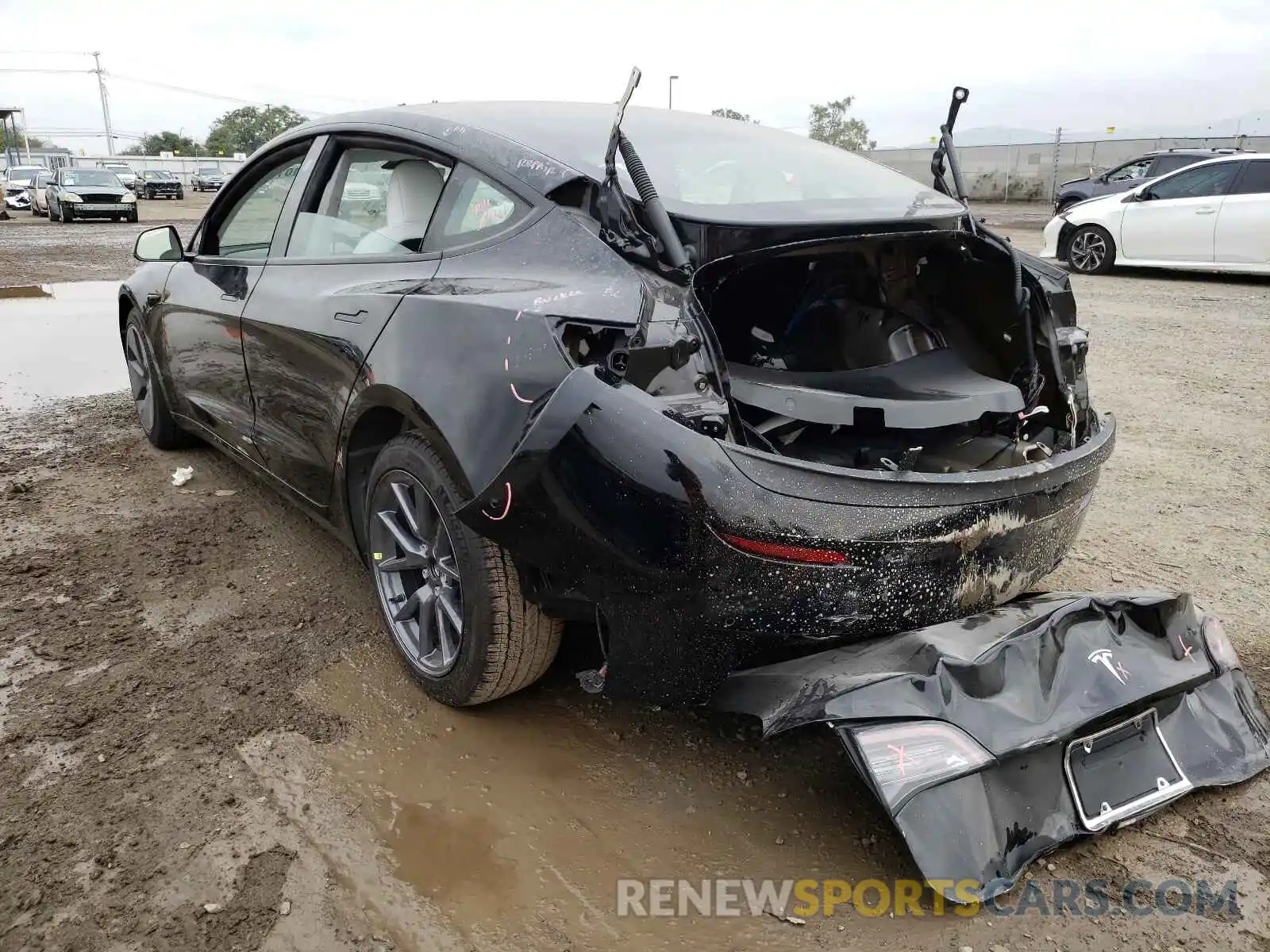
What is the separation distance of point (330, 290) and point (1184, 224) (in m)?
11.5

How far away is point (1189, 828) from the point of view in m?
2.18

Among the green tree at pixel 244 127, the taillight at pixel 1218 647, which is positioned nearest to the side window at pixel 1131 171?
the taillight at pixel 1218 647

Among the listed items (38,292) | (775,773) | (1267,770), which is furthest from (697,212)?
(38,292)

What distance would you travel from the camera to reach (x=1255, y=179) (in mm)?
10727

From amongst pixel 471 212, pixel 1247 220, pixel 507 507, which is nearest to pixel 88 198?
pixel 1247 220

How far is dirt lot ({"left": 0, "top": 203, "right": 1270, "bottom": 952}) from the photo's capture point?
1.92 m

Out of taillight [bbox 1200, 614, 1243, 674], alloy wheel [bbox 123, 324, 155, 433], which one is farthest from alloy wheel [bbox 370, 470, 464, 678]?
alloy wheel [bbox 123, 324, 155, 433]

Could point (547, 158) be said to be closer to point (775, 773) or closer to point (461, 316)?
point (461, 316)

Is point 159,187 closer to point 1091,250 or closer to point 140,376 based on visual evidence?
point 1091,250

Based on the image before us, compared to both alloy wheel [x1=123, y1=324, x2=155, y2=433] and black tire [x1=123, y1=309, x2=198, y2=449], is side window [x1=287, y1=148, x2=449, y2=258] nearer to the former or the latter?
black tire [x1=123, y1=309, x2=198, y2=449]

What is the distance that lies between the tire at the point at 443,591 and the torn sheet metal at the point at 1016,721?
0.58m

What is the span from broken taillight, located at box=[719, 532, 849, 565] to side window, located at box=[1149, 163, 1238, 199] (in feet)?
38.0

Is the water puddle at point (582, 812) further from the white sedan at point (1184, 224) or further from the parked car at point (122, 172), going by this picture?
the parked car at point (122, 172)

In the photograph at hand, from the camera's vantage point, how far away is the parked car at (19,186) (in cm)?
3100
